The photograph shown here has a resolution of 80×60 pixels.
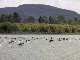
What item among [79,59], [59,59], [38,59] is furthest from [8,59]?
[79,59]

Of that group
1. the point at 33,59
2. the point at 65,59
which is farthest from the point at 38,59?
the point at 65,59

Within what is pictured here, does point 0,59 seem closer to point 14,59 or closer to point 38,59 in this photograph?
point 14,59

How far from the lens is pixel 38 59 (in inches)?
2196

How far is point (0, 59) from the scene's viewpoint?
54.6m

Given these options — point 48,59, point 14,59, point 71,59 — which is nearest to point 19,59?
point 14,59

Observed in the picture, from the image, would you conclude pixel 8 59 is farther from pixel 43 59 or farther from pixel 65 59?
pixel 65 59

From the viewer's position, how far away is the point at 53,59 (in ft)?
182

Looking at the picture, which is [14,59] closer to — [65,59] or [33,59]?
[33,59]

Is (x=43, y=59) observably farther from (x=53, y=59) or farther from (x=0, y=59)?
(x=0, y=59)

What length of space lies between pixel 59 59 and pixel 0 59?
9.83 meters

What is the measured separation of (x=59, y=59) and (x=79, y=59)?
3427 mm

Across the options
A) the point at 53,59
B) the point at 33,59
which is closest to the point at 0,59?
the point at 33,59

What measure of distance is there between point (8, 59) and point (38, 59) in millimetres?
5072

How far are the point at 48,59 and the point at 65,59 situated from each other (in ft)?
9.44
